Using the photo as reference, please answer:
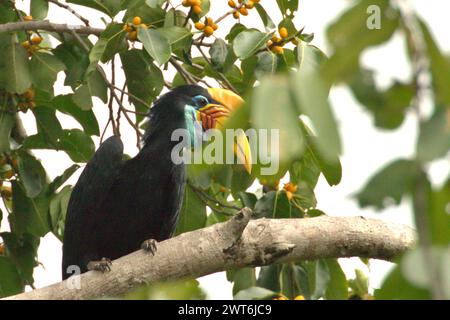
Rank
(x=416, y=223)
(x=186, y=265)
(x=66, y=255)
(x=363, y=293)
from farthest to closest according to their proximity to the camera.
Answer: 1. (x=66, y=255)
2. (x=363, y=293)
3. (x=186, y=265)
4. (x=416, y=223)

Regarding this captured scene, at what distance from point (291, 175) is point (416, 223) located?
3.36m

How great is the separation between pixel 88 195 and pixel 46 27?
976 mm

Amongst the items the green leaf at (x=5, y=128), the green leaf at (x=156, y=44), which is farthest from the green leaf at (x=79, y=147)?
the green leaf at (x=156, y=44)

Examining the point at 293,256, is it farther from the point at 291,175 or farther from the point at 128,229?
Answer: the point at 128,229

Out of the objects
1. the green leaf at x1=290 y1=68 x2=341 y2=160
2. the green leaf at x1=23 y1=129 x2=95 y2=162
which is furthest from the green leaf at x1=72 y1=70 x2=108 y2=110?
the green leaf at x1=290 y1=68 x2=341 y2=160

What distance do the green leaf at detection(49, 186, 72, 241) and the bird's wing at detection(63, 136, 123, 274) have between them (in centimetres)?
12

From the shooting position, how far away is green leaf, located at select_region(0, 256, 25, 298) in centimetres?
455

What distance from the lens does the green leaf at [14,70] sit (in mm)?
4410

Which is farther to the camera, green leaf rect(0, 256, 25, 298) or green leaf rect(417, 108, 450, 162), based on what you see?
green leaf rect(0, 256, 25, 298)

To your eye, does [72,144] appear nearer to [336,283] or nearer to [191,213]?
[191,213]

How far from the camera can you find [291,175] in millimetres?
4348

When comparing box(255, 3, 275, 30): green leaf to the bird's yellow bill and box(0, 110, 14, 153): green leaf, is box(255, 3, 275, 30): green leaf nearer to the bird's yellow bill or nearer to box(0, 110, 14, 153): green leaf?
the bird's yellow bill

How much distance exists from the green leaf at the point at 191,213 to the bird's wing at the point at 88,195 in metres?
0.46
